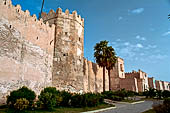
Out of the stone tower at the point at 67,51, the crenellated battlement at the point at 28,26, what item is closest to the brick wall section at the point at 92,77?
the stone tower at the point at 67,51

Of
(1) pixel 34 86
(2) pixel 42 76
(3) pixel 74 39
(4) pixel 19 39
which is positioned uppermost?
(3) pixel 74 39

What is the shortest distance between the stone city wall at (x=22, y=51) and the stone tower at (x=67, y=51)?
777 millimetres

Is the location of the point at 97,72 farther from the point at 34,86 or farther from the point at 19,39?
the point at 19,39

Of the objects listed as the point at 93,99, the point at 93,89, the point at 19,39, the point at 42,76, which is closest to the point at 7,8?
the point at 19,39

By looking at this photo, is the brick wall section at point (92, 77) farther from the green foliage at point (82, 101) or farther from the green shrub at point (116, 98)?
the green foliage at point (82, 101)

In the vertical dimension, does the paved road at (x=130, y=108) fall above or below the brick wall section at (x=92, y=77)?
below

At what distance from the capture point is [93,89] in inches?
1005

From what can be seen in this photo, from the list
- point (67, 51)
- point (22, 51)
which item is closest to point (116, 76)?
point (67, 51)

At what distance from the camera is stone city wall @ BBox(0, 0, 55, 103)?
10.1 metres

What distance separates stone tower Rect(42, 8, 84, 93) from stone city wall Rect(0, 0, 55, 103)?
0.78m

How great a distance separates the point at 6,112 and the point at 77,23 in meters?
11.6

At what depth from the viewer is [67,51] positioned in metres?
15.5

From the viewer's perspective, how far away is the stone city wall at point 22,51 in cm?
1013

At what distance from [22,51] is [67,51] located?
4944 mm
